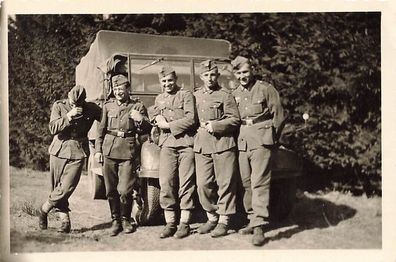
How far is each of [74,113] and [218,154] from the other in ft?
4.00

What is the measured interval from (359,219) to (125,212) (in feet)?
6.64

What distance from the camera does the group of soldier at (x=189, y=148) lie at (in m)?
4.45

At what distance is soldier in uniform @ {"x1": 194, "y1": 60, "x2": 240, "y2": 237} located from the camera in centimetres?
444

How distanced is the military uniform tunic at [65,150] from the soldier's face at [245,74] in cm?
129

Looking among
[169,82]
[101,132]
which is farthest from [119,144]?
[169,82]

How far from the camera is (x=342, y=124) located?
16.7 ft

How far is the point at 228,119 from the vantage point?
4.47m

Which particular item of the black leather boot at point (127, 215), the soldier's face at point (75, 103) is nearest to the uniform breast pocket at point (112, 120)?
the soldier's face at point (75, 103)

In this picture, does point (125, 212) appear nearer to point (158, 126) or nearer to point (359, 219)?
point (158, 126)

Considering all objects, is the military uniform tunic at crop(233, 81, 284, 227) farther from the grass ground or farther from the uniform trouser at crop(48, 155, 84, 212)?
the uniform trouser at crop(48, 155, 84, 212)

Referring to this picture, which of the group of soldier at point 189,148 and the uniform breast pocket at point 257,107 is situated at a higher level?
the uniform breast pocket at point 257,107

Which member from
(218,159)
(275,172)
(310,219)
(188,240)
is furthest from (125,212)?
(310,219)

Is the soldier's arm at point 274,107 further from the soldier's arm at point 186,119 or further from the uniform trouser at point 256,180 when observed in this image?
the soldier's arm at point 186,119

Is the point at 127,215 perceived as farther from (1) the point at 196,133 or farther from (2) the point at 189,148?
(1) the point at 196,133
